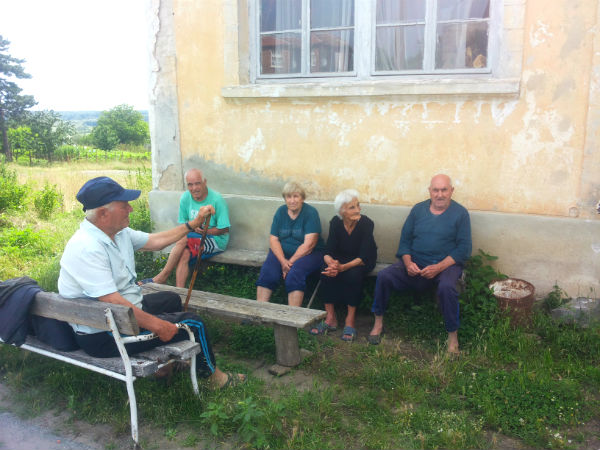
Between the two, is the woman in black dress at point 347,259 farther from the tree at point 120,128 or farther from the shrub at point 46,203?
the tree at point 120,128

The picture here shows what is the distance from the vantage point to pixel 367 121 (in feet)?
17.2

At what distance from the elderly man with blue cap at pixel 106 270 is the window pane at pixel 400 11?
3.29 meters

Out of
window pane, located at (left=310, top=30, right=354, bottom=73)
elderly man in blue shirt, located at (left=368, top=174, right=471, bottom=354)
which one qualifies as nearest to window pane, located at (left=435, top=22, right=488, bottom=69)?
window pane, located at (left=310, top=30, right=354, bottom=73)

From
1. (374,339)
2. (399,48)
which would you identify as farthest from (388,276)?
(399,48)

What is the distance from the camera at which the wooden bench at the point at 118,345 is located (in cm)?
299

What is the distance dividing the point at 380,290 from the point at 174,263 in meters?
2.28

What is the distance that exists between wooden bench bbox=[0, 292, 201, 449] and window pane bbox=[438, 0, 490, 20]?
379 cm

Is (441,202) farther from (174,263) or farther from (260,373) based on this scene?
(174,263)

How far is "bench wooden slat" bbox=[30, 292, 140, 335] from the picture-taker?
296 centimetres

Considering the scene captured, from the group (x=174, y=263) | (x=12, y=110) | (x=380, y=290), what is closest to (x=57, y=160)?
(x=12, y=110)

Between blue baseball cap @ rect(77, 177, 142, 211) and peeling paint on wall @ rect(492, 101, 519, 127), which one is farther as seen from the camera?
peeling paint on wall @ rect(492, 101, 519, 127)

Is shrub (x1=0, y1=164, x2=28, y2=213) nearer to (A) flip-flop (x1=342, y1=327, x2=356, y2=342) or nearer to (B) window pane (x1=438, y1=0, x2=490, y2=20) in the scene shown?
(A) flip-flop (x1=342, y1=327, x2=356, y2=342)

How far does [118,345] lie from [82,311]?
0.29m

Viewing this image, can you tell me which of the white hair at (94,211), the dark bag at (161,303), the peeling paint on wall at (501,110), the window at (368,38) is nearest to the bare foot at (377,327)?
the dark bag at (161,303)
